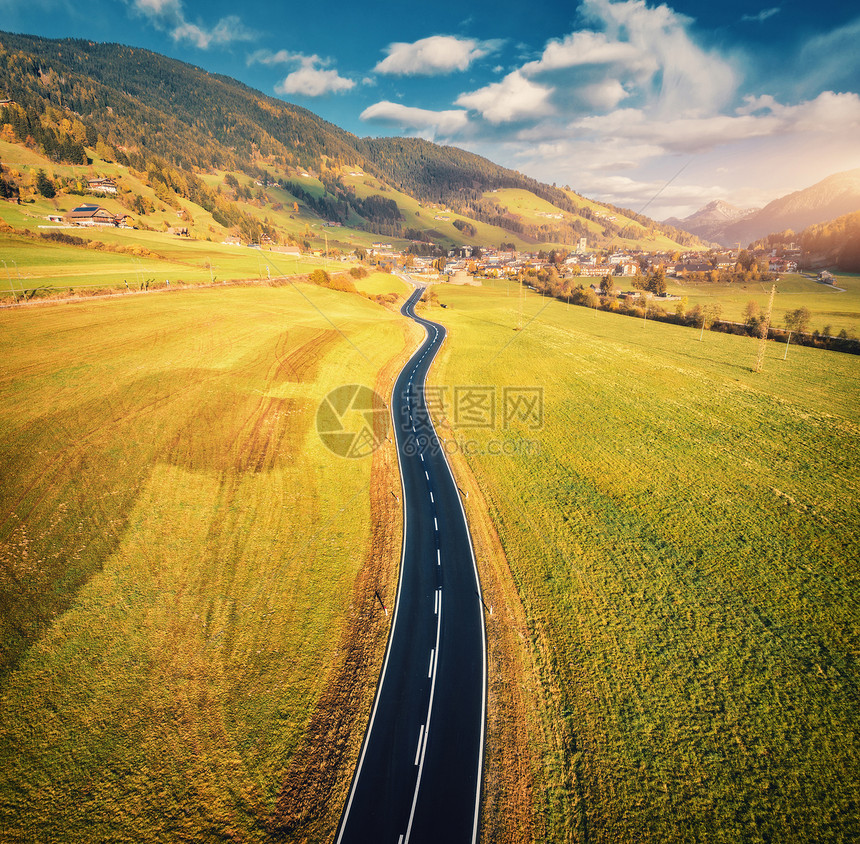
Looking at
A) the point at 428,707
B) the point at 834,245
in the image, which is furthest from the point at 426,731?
the point at 834,245

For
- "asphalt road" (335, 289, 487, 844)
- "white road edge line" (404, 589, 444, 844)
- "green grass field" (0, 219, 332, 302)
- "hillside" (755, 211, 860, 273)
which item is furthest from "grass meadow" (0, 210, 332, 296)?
"hillside" (755, 211, 860, 273)

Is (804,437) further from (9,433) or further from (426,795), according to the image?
(9,433)

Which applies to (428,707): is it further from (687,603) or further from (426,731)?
(687,603)

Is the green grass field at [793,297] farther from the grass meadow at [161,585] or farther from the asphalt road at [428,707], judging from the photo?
the grass meadow at [161,585]

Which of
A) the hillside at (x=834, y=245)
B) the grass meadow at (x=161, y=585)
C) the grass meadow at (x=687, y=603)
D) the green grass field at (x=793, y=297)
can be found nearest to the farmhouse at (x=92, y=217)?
the grass meadow at (x=161, y=585)

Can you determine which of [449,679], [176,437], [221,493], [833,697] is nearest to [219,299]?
[176,437]
